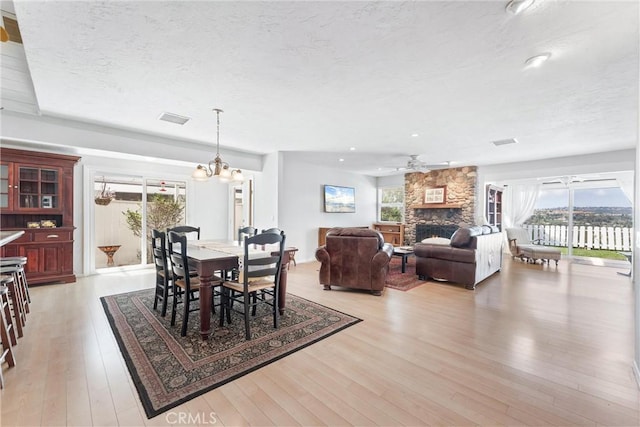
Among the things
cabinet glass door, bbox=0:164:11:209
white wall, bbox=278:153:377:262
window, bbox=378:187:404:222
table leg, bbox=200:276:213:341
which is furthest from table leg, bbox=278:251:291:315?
window, bbox=378:187:404:222

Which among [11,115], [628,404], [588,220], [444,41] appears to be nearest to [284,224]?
[11,115]

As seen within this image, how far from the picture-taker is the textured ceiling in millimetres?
1818

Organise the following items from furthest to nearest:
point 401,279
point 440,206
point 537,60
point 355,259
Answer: point 440,206 < point 401,279 < point 355,259 < point 537,60

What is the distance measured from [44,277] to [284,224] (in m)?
4.19

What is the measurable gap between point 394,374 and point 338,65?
258 cm

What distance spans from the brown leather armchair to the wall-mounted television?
3.46 meters

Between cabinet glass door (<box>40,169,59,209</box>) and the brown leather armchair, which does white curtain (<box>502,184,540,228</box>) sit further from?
cabinet glass door (<box>40,169,59,209</box>)

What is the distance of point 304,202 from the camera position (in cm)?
715

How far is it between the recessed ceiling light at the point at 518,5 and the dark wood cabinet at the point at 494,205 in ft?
22.5

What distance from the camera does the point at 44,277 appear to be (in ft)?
14.3

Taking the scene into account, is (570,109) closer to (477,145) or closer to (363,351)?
(477,145)

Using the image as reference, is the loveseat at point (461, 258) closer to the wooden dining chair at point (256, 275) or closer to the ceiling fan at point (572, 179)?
the wooden dining chair at point (256, 275)

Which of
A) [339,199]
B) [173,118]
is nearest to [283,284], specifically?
[173,118]

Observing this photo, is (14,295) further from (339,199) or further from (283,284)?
(339,199)
